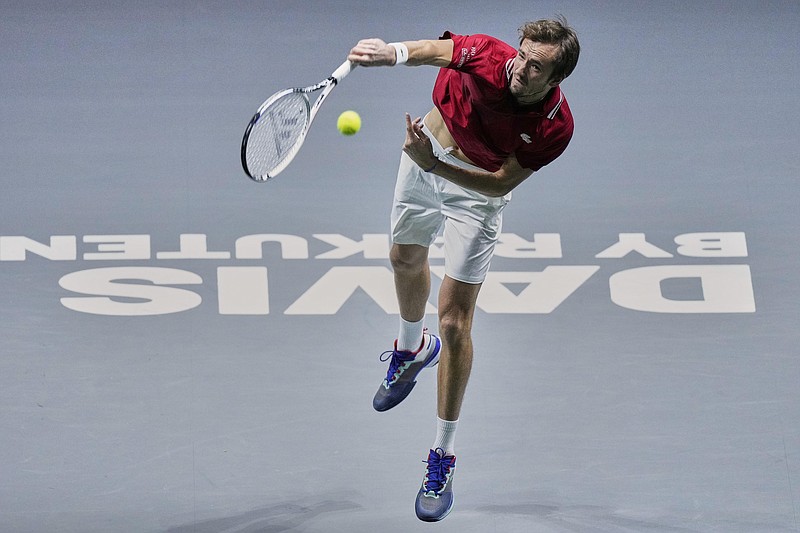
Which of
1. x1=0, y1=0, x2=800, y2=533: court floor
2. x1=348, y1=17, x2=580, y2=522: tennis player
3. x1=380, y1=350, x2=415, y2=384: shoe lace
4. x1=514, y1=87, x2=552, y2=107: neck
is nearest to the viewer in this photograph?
x1=348, y1=17, x2=580, y2=522: tennis player

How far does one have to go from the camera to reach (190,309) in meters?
6.17

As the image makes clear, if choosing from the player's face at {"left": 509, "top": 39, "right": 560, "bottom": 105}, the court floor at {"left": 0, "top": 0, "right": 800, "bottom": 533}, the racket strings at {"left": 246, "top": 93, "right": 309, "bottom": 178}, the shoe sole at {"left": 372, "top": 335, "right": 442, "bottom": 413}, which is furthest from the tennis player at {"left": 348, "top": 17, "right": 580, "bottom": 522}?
the court floor at {"left": 0, "top": 0, "right": 800, "bottom": 533}

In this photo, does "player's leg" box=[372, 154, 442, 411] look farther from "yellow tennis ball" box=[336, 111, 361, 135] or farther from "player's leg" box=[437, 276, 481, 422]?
"yellow tennis ball" box=[336, 111, 361, 135]

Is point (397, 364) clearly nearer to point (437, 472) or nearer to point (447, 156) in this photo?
point (437, 472)

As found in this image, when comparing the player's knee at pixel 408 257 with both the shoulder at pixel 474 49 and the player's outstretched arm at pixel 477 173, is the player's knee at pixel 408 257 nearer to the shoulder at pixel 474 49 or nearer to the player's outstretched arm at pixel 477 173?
the player's outstretched arm at pixel 477 173

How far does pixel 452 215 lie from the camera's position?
512cm

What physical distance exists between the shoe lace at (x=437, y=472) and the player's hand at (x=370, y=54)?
1.78 meters

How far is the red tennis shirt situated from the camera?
15.5 feet

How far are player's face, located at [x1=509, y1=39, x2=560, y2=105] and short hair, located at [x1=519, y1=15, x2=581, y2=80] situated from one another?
0.02 m

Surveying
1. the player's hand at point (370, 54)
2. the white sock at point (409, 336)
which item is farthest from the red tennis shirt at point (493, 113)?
the white sock at point (409, 336)

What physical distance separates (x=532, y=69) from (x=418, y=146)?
52 centimetres

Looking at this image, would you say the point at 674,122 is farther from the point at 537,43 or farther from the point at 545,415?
the point at 537,43

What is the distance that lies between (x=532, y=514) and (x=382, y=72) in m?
3.14

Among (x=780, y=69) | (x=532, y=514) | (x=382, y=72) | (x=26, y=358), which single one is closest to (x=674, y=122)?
(x=780, y=69)
